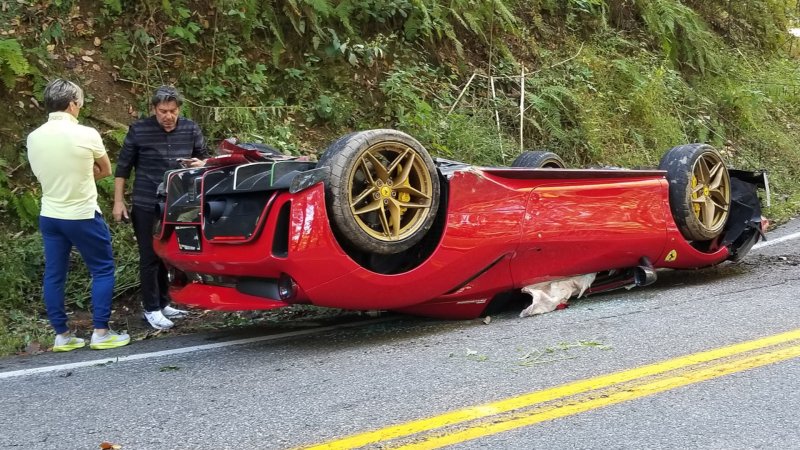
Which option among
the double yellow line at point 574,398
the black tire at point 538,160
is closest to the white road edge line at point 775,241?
the black tire at point 538,160

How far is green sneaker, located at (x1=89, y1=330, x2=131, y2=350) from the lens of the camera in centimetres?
477

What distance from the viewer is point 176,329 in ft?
18.0

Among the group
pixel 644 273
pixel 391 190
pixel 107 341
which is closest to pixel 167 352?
pixel 107 341

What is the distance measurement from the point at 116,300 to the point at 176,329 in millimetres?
960

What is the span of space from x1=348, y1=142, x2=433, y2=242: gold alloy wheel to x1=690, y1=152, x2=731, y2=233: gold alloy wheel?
2.43m

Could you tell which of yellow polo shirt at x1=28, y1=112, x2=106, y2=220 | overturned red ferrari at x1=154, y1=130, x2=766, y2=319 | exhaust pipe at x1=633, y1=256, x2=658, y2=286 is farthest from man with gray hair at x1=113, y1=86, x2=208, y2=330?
exhaust pipe at x1=633, y1=256, x2=658, y2=286

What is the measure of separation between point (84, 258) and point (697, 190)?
442 cm

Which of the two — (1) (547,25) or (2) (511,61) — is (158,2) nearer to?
(2) (511,61)

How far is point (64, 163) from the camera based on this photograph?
4.56m

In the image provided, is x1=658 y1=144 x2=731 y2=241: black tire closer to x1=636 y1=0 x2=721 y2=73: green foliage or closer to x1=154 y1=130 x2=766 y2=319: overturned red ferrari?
x1=154 y1=130 x2=766 y2=319: overturned red ferrari

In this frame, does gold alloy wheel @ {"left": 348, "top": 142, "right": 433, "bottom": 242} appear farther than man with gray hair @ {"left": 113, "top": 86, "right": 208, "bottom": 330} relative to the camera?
No

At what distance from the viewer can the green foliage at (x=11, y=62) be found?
21.9 ft

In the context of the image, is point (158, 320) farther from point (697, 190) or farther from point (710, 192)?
point (710, 192)

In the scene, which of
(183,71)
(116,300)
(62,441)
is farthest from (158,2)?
(62,441)
